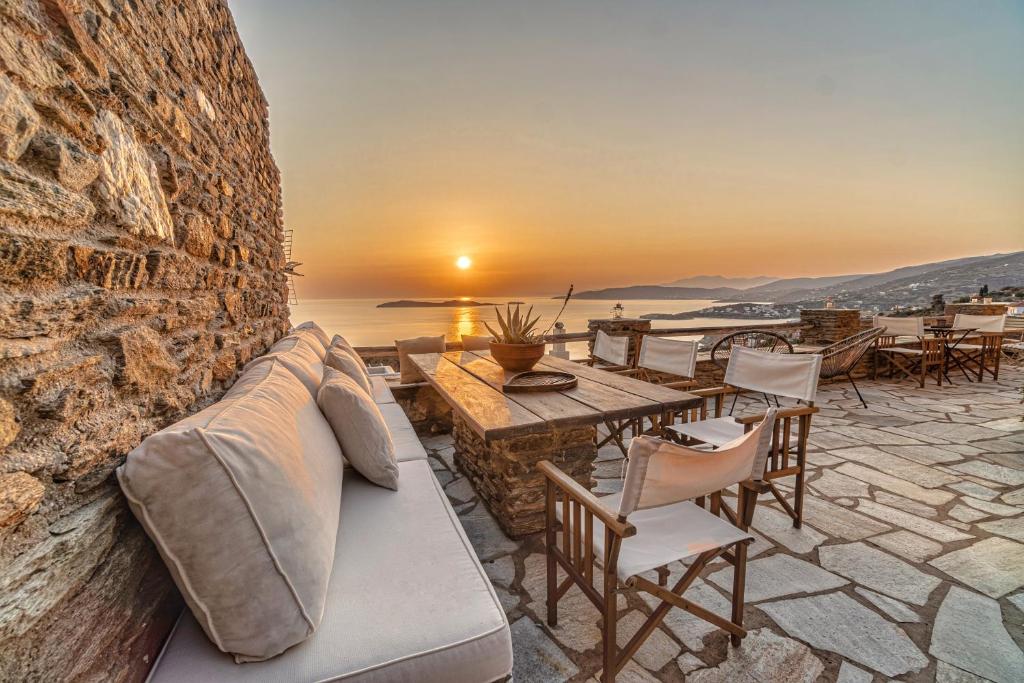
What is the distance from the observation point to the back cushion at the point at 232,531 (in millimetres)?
760

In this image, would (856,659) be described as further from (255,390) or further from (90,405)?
(90,405)

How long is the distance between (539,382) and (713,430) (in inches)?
40.9

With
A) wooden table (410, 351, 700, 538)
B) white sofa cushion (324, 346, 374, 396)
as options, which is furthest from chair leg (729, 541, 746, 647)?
white sofa cushion (324, 346, 374, 396)

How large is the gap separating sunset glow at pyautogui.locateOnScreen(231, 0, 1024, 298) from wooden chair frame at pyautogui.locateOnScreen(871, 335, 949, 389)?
2480mm

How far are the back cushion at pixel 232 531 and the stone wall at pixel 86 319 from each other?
0.34 ft

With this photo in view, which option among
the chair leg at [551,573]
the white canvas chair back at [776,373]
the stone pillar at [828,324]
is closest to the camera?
the chair leg at [551,573]

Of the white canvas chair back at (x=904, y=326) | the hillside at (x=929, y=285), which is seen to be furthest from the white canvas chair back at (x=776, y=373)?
the hillside at (x=929, y=285)

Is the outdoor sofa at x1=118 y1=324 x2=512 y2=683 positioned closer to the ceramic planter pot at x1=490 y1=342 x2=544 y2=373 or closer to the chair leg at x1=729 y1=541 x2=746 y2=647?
the chair leg at x1=729 y1=541 x2=746 y2=647

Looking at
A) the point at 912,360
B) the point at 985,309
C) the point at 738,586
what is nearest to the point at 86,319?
the point at 738,586

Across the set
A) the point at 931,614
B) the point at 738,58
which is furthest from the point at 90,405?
the point at 738,58

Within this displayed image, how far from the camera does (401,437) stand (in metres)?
2.30

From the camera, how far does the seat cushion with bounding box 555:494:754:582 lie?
1.17 meters

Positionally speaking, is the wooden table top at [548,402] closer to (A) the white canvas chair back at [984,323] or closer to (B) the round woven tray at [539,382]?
(B) the round woven tray at [539,382]

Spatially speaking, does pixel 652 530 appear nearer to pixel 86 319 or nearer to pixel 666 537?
pixel 666 537
